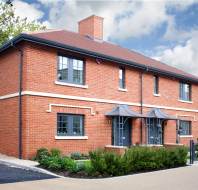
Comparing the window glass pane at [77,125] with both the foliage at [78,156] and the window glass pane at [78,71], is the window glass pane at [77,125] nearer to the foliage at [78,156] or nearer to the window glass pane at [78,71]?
the foliage at [78,156]

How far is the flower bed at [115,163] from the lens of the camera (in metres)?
13.6

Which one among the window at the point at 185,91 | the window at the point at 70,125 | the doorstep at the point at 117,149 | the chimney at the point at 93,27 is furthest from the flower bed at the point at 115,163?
the chimney at the point at 93,27

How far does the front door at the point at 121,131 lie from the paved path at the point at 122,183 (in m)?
9.07

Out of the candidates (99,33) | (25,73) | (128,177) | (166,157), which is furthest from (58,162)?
(99,33)

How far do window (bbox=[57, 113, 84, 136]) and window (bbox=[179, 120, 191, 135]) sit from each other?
34.7 ft

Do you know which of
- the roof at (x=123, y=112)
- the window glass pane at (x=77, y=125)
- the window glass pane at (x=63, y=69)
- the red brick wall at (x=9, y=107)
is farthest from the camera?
the roof at (x=123, y=112)

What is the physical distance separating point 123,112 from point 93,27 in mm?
8943

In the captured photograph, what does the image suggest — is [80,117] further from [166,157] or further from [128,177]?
[128,177]

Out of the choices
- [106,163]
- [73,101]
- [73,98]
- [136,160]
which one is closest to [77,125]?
[73,101]

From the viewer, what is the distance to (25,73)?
18.9m

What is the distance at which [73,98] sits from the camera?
2066 centimetres

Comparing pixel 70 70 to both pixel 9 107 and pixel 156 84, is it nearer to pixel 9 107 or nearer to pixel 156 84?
pixel 9 107

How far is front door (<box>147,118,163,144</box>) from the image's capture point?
2584 cm

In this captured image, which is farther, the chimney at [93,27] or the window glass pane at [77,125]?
the chimney at [93,27]
